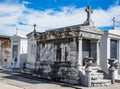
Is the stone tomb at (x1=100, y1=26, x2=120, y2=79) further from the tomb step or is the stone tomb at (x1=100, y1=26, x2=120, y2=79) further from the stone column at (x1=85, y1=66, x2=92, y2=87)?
the stone column at (x1=85, y1=66, x2=92, y2=87)

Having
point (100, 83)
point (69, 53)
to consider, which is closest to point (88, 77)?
point (100, 83)

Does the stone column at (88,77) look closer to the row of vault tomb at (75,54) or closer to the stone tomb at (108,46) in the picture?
the row of vault tomb at (75,54)

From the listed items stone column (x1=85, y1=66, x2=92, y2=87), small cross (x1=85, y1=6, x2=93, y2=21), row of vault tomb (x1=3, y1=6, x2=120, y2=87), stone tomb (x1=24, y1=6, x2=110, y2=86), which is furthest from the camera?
small cross (x1=85, y1=6, x2=93, y2=21)

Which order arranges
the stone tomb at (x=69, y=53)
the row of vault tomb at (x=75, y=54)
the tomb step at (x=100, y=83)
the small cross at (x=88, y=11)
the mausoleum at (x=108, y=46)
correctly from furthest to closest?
1. the mausoleum at (x=108, y=46)
2. the small cross at (x=88, y=11)
3. the stone tomb at (x=69, y=53)
4. the row of vault tomb at (x=75, y=54)
5. the tomb step at (x=100, y=83)

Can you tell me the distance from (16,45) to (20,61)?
1.72 meters

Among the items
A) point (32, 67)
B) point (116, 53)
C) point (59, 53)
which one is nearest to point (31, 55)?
point (32, 67)

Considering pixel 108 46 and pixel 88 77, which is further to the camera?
pixel 108 46

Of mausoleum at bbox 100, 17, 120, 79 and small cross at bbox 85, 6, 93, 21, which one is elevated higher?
small cross at bbox 85, 6, 93, 21

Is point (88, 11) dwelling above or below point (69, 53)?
above

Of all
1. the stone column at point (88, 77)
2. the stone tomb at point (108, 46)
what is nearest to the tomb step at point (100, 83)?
the stone column at point (88, 77)

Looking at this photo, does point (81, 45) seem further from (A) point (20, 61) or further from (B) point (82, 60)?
(A) point (20, 61)

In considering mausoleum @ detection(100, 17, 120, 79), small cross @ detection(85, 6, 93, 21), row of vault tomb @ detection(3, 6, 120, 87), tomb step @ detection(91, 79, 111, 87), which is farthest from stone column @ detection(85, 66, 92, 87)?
mausoleum @ detection(100, 17, 120, 79)

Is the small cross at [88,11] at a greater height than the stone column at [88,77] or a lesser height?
greater

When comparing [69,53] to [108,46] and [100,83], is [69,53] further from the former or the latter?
[108,46]
